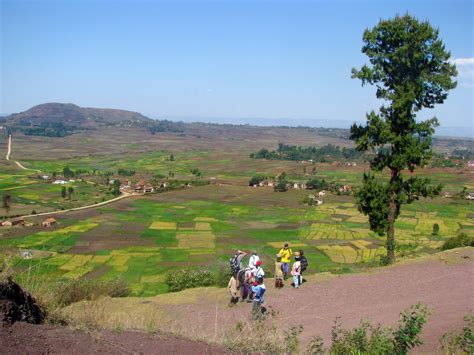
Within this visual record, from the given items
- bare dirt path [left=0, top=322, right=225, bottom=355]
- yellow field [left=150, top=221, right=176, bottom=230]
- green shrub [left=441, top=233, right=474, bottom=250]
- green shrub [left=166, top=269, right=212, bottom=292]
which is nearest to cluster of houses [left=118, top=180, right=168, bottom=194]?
yellow field [left=150, top=221, right=176, bottom=230]

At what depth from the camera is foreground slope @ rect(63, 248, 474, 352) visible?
413 inches

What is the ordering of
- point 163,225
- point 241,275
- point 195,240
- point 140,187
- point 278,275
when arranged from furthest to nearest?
point 140,187
point 163,225
point 195,240
point 278,275
point 241,275

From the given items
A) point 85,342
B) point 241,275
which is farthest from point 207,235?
point 85,342

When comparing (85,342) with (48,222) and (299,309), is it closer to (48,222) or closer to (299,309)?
(299,309)

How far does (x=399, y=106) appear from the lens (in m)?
16.5

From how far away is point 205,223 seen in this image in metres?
63.8

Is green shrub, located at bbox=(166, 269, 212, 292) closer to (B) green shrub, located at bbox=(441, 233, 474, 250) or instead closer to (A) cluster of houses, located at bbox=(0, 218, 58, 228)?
(B) green shrub, located at bbox=(441, 233, 474, 250)

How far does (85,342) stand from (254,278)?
6730 millimetres

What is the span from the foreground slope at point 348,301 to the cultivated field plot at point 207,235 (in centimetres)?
1476

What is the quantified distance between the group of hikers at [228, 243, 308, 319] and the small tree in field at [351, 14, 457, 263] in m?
4.32

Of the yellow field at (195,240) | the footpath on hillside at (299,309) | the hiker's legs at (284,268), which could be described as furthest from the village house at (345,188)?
the hiker's legs at (284,268)

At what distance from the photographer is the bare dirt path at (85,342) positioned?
18.9 feet

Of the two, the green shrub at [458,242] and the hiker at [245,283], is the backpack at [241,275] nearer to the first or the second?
the hiker at [245,283]

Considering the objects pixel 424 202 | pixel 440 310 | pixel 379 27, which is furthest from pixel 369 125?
pixel 424 202
